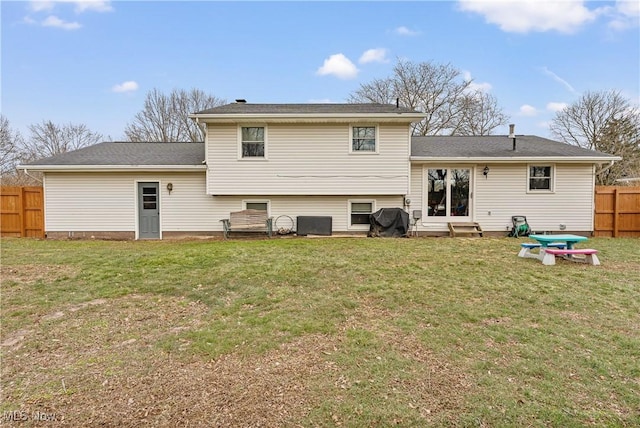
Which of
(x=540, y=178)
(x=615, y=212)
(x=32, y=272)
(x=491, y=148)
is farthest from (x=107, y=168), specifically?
(x=615, y=212)

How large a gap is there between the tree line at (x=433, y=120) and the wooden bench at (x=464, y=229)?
12.2m

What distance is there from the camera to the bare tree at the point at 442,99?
25.4m

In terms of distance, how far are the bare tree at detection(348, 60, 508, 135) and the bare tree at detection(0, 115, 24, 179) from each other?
2877 cm

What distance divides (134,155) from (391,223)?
32.0ft

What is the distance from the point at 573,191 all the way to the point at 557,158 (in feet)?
4.78

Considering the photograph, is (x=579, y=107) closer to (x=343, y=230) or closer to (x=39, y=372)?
(x=343, y=230)

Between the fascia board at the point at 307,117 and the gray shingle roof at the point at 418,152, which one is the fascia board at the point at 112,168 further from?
the fascia board at the point at 307,117

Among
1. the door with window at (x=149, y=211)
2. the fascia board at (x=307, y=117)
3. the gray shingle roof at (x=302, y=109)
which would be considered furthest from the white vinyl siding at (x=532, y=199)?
the door with window at (x=149, y=211)

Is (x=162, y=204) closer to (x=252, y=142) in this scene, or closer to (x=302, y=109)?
(x=252, y=142)

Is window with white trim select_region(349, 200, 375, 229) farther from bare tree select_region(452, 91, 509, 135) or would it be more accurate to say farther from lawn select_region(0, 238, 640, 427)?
bare tree select_region(452, 91, 509, 135)

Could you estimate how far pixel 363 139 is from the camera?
11.5 m

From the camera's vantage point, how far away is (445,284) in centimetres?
557

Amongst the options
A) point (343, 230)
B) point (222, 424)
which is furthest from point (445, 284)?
point (343, 230)

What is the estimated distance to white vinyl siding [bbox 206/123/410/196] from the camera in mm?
11336
